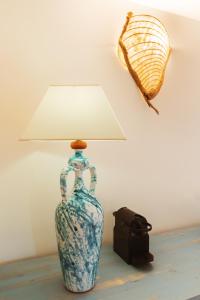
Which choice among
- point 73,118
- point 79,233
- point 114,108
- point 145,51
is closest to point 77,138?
point 73,118

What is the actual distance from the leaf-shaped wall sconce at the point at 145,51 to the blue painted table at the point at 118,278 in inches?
32.0

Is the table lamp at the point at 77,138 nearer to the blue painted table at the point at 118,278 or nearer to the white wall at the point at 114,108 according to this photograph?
the blue painted table at the point at 118,278

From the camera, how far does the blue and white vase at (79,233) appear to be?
3.25ft

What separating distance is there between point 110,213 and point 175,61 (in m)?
0.92

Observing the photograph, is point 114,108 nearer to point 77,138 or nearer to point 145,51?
point 145,51

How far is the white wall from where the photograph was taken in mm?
1236

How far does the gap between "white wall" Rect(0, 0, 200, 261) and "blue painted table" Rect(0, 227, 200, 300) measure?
140 mm

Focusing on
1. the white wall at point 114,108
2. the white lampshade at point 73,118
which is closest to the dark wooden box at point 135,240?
the white wall at point 114,108

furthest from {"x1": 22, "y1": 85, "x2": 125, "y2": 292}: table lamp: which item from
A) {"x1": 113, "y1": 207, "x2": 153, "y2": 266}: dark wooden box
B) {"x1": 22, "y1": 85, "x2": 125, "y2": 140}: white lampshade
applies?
{"x1": 113, "y1": 207, "x2": 153, "y2": 266}: dark wooden box

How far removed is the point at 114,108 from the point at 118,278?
79 cm

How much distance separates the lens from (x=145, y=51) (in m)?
1.42

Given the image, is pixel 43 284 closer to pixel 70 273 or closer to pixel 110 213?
pixel 70 273

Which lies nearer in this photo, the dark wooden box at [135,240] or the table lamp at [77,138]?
the table lamp at [77,138]

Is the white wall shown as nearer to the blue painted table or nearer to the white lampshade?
the blue painted table
